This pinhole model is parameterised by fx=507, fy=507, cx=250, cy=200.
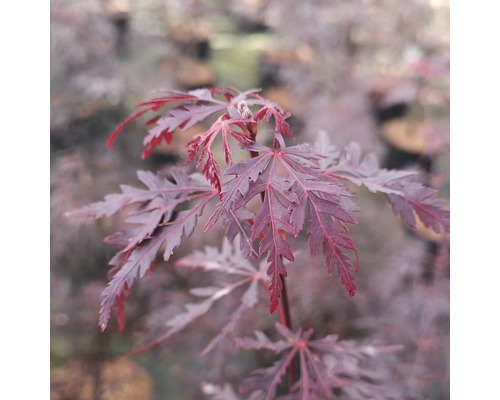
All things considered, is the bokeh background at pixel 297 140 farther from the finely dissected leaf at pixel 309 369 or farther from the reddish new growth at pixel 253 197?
the reddish new growth at pixel 253 197

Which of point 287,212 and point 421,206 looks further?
point 421,206

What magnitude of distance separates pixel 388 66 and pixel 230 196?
255 cm

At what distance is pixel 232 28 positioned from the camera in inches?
171

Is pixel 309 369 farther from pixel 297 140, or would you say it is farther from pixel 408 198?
pixel 297 140

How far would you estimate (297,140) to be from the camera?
7.44ft

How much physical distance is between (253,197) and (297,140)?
5.27 ft

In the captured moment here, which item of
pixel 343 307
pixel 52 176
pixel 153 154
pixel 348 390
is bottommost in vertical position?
pixel 343 307

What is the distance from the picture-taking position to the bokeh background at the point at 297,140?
179 cm

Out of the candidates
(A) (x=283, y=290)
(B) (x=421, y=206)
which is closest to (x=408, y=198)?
(B) (x=421, y=206)

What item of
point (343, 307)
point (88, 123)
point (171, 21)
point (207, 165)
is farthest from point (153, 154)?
point (207, 165)

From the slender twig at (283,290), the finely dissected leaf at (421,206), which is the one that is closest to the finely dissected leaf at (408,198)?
the finely dissected leaf at (421,206)

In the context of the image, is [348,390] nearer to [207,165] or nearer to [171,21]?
[207,165]

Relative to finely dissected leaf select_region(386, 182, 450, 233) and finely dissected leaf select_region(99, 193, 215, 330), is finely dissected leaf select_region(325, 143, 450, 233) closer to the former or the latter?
finely dissected leaf select_region(386, 182, 450, 233)

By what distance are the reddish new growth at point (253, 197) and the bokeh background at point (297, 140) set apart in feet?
3.02
